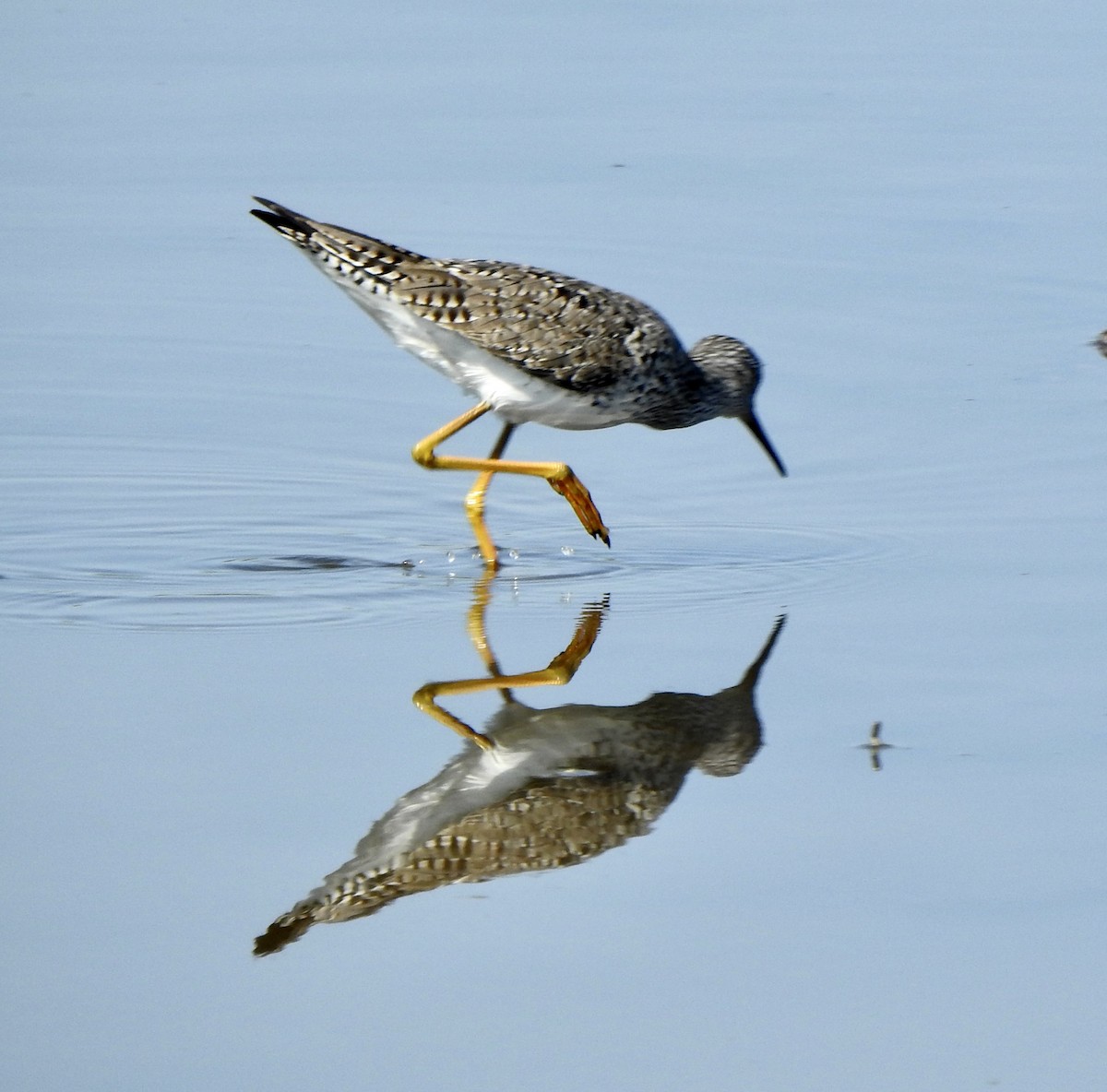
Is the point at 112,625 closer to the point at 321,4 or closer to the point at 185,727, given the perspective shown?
the point at 185,727

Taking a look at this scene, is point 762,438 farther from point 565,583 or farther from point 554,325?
point 565,583

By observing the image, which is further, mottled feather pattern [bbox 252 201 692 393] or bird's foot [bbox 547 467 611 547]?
mottled feather pattern [bbox 252 201 692 393]

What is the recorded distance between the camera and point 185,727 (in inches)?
224

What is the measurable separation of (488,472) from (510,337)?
54cm

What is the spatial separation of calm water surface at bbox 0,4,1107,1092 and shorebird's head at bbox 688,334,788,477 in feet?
0.73

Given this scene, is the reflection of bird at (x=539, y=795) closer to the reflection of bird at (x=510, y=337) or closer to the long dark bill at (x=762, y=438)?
the reflection of bird at (x=510, y=337)

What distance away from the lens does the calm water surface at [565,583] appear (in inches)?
174

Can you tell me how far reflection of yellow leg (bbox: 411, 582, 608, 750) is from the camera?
5.88m

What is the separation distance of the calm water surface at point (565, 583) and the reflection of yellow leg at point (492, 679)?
0.08 ft

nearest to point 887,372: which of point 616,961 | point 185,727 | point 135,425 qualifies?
point 135,425

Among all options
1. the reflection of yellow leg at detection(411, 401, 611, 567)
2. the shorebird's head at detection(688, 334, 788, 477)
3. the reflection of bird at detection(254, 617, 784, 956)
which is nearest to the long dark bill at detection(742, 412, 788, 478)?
the shorebird's head at detection(688, 334, 788, 477)

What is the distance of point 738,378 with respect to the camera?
849 cm

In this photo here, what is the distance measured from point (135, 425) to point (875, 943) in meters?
5.11

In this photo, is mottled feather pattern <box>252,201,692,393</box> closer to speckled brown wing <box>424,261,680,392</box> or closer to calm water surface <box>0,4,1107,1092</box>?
speckled brown wing <box>424,261,680,392</box>
